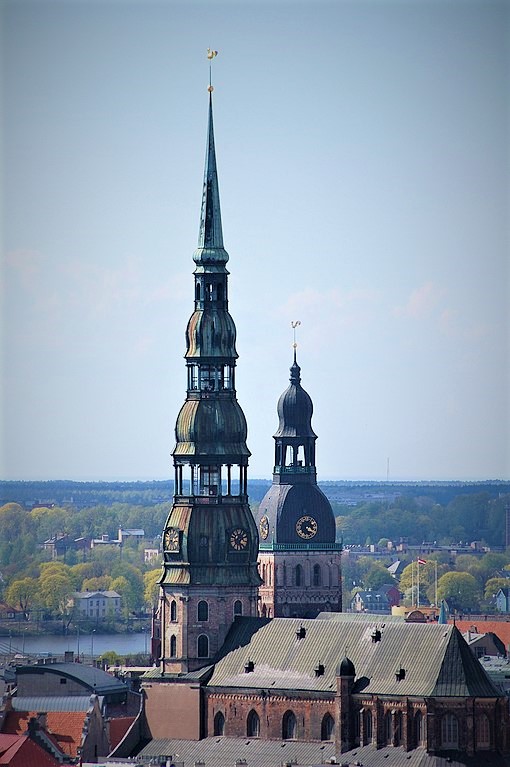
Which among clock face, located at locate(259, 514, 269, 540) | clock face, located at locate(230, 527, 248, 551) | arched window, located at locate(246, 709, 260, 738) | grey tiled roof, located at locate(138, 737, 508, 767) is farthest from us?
clock face, located at locate(259, 514, 269, 540)

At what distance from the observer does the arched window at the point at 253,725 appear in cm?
13450

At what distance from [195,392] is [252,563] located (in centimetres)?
694

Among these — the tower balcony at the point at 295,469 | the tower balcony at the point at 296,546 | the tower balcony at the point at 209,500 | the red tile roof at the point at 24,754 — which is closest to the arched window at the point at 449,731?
the red tile roof at the point at 24,754

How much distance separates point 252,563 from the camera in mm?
141250

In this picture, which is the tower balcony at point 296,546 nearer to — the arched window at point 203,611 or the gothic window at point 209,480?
the gothic window at point 209,480

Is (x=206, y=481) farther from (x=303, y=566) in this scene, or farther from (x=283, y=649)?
(x=303, y=566)

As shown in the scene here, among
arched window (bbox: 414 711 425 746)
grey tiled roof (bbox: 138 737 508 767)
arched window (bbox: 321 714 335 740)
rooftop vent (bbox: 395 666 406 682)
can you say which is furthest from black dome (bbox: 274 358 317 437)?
arched window (bbox: 414 711 425 746)

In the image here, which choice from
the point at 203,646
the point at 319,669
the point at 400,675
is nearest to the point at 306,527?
the point at 203,646

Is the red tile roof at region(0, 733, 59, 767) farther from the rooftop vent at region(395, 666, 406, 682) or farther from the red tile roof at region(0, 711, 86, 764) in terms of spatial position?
the rooftop vent at region(395, 666, 406, 682)

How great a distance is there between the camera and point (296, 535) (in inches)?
6619

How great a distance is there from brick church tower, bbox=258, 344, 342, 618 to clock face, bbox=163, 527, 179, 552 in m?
25.0

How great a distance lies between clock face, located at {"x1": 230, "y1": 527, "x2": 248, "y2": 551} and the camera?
462ft

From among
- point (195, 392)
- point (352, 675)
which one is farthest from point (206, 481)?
point (352, 675)

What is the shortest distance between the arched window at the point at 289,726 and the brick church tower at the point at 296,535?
32174 mm
